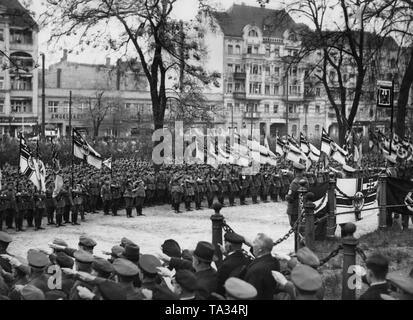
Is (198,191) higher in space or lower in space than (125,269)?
lower

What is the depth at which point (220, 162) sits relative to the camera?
96.2 ft

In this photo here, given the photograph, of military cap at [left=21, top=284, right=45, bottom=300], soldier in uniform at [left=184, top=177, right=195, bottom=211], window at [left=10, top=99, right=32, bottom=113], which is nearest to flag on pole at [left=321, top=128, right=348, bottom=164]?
soldier in uniform at [left=184, top=177, right=195, bottom=211]

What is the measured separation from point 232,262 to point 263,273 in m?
0.57

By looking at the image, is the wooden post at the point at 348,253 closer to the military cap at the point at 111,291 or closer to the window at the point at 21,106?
the military cap at the point at 111,291

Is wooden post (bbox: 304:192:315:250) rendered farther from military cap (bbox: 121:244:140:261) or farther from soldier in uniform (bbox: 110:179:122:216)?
soldier in uniform (bbox: 110:179:122:216)

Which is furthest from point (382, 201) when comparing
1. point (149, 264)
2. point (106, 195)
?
point (106, 195)

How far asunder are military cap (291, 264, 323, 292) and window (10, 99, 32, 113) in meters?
60.8

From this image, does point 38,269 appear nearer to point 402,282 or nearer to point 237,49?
point 402,282

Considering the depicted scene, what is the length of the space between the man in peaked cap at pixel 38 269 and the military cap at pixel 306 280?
2655mm

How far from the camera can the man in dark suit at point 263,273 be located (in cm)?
563

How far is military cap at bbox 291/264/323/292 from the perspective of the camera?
4859mm

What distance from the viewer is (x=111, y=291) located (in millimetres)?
4852
